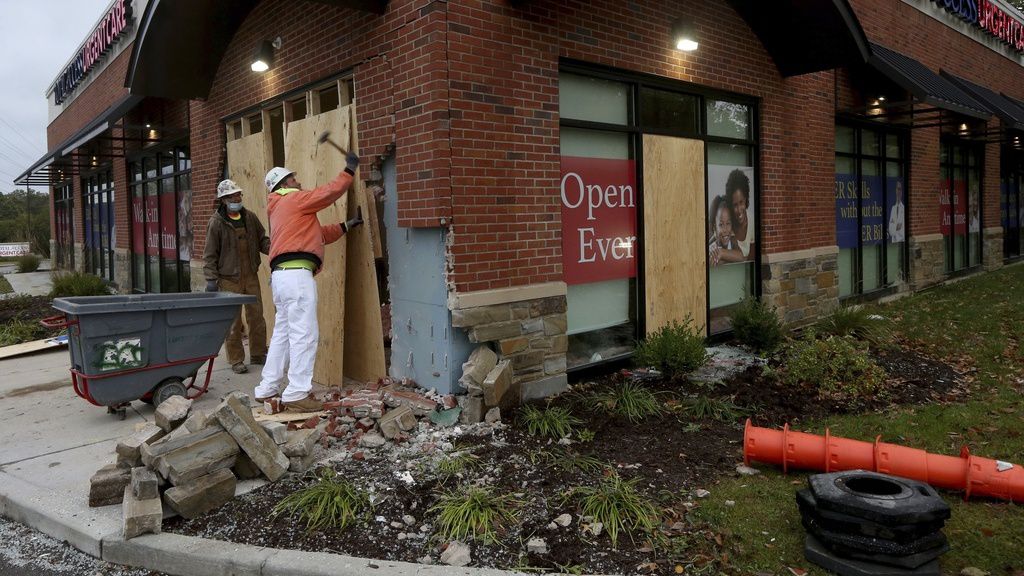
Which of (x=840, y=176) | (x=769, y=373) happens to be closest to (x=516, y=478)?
(x=769, y=373)

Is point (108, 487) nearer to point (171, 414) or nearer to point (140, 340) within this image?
point (171, 414)

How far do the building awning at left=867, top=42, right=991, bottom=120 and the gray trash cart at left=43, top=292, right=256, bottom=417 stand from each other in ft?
28.4

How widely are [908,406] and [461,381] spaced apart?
402 cm

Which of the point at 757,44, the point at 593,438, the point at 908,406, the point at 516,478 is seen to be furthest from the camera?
the point at 757,44

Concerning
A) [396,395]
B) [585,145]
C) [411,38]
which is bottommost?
[396,395]

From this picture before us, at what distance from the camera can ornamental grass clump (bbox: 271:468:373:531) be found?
404 centimetres

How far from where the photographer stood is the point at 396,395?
6117 millimetres

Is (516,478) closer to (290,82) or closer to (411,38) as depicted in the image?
(411,38)

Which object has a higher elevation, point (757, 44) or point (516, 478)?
point (757, 44)

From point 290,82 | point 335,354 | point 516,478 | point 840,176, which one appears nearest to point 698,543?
point 516,478

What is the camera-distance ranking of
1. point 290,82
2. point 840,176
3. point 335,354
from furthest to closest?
1. point 840,176
2. point 290,82
3. point 335,354

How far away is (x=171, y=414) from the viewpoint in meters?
4.82

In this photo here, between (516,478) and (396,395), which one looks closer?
(516,478)

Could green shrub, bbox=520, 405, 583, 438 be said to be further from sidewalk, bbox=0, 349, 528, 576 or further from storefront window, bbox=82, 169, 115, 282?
storefront window, bbox=82, 169, 115, 282
